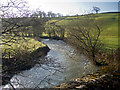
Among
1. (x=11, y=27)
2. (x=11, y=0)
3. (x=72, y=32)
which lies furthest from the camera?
(x=72, y=32)

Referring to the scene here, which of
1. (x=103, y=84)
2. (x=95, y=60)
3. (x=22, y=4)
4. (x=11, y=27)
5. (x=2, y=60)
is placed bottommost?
(x=95, y=60)

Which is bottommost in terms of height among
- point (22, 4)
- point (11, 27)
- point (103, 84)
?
point (103, 84)

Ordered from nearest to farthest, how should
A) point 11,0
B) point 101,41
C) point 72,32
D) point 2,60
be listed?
point 11,0
point 2,60
point 101,41
point 72,32

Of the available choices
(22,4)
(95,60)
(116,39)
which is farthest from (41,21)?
(116,39)

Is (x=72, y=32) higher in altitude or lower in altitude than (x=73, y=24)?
lower

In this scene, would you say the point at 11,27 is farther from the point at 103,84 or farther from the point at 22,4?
the point at 103,84

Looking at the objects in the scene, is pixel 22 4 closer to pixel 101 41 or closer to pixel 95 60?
pixel 95 60

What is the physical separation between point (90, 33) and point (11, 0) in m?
10.9

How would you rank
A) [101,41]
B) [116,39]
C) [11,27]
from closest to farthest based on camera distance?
[11,27], [101,41], [116,39]

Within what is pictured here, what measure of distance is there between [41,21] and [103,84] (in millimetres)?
3419

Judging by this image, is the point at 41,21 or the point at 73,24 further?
the point at 73,24

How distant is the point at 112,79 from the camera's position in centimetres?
468

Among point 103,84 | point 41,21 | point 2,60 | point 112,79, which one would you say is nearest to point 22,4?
point 41,21

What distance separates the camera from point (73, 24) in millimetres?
15344
